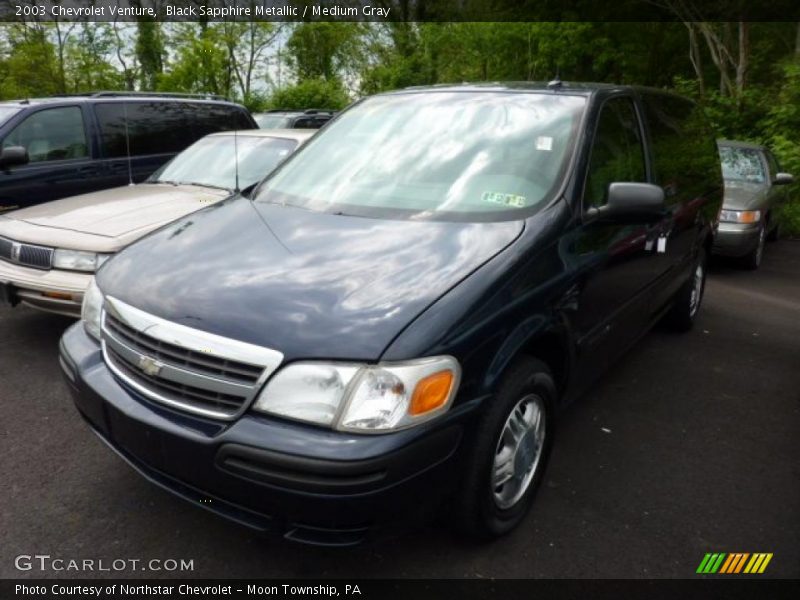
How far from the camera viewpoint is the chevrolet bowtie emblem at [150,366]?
2158 mm

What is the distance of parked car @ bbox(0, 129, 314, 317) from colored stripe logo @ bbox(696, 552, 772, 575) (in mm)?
3241

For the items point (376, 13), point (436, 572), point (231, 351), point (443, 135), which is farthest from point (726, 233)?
point (376, 13)

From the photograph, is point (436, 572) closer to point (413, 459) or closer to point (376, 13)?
point (413, 459)

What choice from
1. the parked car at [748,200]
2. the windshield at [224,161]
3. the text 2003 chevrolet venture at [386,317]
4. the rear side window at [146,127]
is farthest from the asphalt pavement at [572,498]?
the parked car at [748,200]

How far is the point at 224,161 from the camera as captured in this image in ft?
18.8

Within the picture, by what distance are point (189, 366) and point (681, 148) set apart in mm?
3661

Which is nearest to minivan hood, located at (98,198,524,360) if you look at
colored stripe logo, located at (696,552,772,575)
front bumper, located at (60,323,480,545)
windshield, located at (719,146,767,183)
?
front bumper, located at (60,323,480,545)

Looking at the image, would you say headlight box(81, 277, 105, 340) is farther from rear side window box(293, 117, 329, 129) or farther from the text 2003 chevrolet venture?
rear side window box(293, 117, 329, 129)

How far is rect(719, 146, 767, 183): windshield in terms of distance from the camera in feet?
26.9

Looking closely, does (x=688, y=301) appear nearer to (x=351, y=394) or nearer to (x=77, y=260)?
(x=351, y=394)

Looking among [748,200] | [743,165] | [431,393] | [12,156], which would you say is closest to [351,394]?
[431,393]

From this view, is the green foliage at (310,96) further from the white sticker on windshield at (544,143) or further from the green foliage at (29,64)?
the white sticker on windshield at (544,143)

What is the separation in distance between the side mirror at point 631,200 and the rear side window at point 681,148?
1045 mm

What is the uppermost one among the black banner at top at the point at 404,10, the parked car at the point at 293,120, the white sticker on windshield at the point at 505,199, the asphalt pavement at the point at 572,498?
the black banner at top at the point at 404,10
